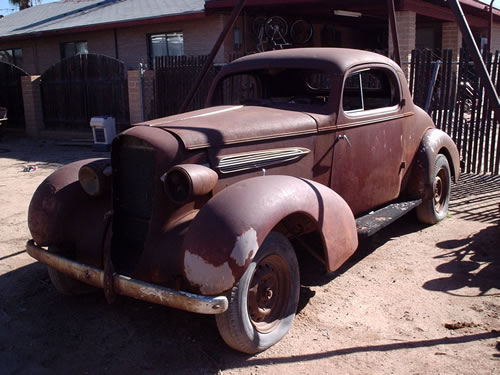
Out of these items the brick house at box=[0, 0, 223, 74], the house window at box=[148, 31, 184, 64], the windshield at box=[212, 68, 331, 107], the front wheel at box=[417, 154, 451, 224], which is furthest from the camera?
the house window at box=[148, 31, 184, 64]

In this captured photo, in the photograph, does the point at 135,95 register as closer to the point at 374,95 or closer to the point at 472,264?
the point at 374,95

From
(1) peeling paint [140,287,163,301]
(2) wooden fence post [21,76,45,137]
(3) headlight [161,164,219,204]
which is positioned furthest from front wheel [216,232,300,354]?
(2) wooden fence post [21,76,45,137]

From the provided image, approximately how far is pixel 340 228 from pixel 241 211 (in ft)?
3.07

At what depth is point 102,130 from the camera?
12102mm

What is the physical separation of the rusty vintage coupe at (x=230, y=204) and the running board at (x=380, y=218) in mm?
21

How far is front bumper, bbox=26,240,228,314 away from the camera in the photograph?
289cm

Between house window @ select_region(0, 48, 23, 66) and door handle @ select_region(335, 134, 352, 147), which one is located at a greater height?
house window @ select_region(0, 48, 23, 66)

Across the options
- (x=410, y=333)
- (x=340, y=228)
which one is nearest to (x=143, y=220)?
(x=340, y=228)

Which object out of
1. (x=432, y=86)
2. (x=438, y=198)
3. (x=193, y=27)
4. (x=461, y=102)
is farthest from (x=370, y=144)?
(x=193, y=27)

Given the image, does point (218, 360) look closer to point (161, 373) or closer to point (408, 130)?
point (161, 373)

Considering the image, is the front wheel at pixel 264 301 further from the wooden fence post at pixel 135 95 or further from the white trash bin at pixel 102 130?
the wooden fence post at pixel 135 95

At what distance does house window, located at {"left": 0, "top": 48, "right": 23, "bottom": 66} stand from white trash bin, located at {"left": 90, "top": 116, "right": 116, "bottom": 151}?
10080 mm

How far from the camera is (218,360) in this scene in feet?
10.6

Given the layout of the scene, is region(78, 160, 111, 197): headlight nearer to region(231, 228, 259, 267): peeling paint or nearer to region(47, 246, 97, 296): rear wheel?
region(47, 246, 97, 296): rear wheel
